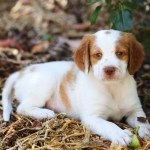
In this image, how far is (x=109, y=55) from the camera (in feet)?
14.6

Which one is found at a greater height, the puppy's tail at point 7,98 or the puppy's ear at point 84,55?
the puppy's ear at point 84,55

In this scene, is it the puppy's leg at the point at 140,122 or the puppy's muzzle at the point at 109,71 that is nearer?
the puppy's muzzle at the point at 109,71

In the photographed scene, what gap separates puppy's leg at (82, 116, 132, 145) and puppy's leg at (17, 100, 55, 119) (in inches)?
17.2

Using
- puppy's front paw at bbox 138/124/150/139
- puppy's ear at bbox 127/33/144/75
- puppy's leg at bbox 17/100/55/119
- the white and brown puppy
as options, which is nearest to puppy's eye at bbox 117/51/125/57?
the white and brown puppy

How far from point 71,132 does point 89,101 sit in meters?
0.42

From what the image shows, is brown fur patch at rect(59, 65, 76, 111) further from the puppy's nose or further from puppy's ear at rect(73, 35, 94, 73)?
the puppy's nose

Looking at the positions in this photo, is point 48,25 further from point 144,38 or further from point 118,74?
point 118,74

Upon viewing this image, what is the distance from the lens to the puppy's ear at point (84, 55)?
15.3 ft

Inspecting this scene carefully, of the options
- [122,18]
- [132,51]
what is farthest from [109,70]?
[122,18]

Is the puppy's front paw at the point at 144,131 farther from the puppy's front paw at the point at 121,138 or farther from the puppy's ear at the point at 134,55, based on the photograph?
the puppy's ear at the point at 134,55

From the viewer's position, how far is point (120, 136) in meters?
4.15

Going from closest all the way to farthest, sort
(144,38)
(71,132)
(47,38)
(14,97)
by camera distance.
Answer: (71,132)
(14,97)
(144,38)
(47,38)

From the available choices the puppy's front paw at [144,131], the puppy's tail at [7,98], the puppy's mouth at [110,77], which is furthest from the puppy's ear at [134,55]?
the puppy's tail at [7,98]

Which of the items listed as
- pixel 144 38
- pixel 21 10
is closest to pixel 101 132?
pixel 144 38
